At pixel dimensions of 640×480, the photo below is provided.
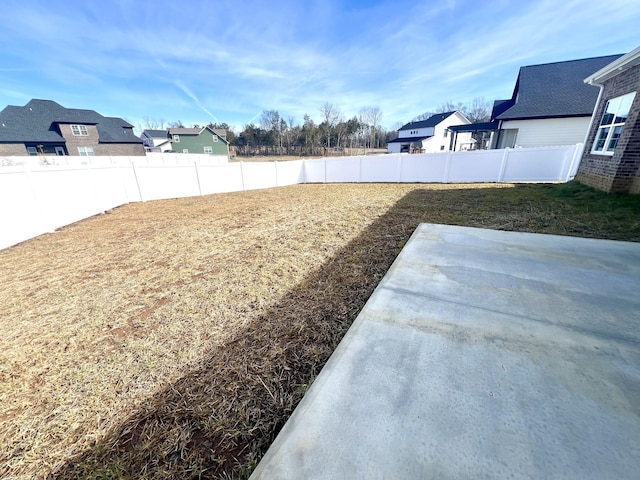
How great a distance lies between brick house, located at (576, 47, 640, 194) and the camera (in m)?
5.75

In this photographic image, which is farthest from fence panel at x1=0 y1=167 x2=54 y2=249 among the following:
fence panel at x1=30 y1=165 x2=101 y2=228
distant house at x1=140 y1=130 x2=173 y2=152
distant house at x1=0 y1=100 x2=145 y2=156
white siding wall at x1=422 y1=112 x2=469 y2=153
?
distant house at x1=140 y1=130 x2=173 y2=152

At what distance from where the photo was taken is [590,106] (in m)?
13.0

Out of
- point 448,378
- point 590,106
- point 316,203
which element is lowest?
point 316,203

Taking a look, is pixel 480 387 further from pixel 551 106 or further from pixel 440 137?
pixel 440 137

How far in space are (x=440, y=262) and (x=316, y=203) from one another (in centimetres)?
591

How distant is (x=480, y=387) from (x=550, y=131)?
18.2 metres

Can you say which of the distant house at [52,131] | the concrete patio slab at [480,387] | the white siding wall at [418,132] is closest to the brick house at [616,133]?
the concrete patio slab at [480,387]

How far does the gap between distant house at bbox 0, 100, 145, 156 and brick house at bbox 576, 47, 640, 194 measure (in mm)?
36917

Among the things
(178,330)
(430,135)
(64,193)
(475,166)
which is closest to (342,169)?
(475,166)

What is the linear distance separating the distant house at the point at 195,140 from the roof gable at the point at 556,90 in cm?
3567

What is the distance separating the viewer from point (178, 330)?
2.43 metres

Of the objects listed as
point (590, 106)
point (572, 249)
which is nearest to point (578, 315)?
point (572, 249)

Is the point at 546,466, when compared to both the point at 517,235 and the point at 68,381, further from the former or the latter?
the point at 517,235

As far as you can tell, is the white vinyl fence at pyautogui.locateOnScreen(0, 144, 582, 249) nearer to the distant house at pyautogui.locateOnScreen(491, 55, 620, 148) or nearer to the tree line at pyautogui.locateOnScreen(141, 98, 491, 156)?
the distant house at pyautogui.locateOnScreen(491, 55, 620, 148)
